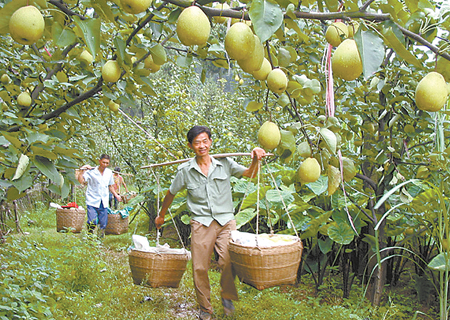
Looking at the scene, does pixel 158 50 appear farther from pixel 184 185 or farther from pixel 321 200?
pixel 321 200

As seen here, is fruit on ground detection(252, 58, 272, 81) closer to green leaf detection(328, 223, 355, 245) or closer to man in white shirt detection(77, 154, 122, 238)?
green leaf detection(328, 223, 355, 245)

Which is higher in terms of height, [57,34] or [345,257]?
[57,34]

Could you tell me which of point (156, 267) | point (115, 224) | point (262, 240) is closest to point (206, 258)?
point (156, 267)

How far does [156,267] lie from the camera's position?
8.58ft

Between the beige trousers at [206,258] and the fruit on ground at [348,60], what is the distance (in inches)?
76.7

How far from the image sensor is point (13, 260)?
9.02 feet

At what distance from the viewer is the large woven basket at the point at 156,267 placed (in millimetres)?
2619

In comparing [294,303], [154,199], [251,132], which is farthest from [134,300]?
[251,132]

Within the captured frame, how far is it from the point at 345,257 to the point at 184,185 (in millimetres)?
1428

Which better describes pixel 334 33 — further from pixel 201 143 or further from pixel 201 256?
pixel 201 256

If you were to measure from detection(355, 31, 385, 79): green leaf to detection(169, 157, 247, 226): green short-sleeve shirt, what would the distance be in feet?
6.78

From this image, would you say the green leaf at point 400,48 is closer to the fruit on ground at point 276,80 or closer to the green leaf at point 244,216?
the fruit on ground at point 276,80

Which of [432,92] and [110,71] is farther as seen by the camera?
[110,71]

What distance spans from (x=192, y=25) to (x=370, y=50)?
13.7 inches
